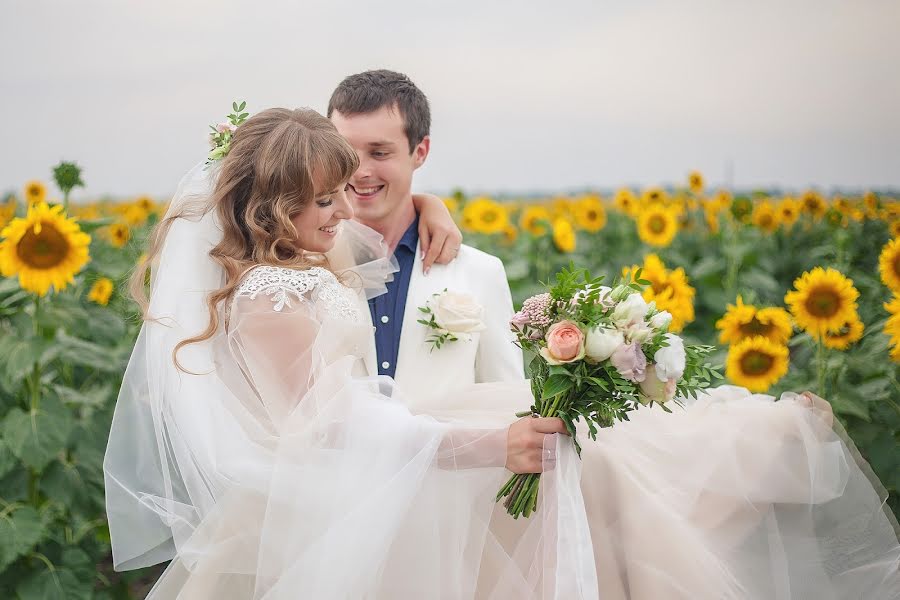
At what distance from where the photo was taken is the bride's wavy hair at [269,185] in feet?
8.16

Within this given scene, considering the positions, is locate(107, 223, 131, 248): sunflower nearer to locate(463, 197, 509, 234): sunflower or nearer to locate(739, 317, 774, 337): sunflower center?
locate(463, 197, 509, 234): sunflower

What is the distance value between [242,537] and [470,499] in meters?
0.57

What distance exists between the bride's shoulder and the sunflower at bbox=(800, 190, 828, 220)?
15.7ft

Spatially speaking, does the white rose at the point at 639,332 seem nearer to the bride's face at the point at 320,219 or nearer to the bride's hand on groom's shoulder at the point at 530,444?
the bride's hand on groom's shoulder at the point at 530,444

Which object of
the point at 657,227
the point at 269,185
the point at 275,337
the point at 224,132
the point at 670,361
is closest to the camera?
the point at 670,361

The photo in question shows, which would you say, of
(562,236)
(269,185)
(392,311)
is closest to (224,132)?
(269,185)

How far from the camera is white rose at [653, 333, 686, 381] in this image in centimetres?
205

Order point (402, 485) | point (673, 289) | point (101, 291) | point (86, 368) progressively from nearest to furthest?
1. point (402, 485)
2. point (673, 289)
3. point (86, 368)
4. point (101, 291)

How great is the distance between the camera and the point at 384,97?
128 inches

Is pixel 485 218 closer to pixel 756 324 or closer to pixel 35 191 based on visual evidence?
pixel 35 191

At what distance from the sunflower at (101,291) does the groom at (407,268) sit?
79.5 inches

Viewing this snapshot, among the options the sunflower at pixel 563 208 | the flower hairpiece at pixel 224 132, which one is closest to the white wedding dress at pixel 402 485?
the flower hairpiece at pixel 224 132

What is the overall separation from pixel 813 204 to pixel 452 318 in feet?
13.8

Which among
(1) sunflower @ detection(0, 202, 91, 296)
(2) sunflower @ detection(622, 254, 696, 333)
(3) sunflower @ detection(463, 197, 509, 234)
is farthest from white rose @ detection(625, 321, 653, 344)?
(3) sunflower @ detection(463, 197, 509, 234)
